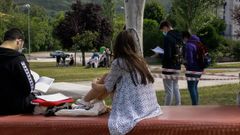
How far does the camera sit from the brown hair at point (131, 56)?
5.26 meters

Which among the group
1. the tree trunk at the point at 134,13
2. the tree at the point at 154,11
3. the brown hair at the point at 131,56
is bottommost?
the brown hair at the point at 131,56

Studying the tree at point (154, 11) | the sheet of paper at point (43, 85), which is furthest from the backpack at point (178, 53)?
the tree at point (154, 11)

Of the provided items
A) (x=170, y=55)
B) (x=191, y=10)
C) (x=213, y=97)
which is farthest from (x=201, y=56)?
(x=191, y=10)

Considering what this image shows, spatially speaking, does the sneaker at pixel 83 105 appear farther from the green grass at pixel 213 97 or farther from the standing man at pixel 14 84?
the green grass at pixel 213 97

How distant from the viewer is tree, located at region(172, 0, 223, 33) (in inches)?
1533

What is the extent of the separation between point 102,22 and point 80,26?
2.21 meters

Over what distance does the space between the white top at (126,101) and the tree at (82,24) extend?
41.5 meters

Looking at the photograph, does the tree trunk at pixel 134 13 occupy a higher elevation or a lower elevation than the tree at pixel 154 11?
lower

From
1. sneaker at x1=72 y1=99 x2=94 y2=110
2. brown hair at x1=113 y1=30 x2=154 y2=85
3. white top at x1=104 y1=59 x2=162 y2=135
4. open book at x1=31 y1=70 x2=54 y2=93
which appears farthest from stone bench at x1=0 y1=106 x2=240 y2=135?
open book at x1=31 y1=70 x2=54 y2=93

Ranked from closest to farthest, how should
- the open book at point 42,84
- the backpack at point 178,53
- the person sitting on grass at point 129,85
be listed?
the person sitting on grass at point 129,85 → the open book at point 42,84 → the backpack at point 178,53

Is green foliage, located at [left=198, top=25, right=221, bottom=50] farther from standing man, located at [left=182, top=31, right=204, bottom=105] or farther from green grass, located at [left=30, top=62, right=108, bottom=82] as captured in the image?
standing man, located at [left=182, top=31, right=204, bottom=105]

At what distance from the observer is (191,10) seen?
39.1 m

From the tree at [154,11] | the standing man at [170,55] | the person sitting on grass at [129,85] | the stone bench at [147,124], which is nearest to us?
the stone bench at [147,124]

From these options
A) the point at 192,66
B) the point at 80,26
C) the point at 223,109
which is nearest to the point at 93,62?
the point at 80,26
